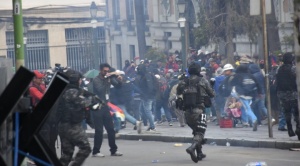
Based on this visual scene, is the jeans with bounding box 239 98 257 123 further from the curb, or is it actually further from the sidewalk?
the curb

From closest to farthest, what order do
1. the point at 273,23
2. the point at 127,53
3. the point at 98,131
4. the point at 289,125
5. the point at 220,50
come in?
1. the point at 98,131
2. the point at 289,125
3. the point at 273,23
4. the point at 220,50
5. the point at 127,53

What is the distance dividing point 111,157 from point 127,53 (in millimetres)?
35974

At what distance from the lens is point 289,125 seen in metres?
17.3

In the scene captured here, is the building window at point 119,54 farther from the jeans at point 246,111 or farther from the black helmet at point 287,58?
the black helmet at point 287,58

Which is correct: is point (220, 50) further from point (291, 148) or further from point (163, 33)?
point (291, 148)

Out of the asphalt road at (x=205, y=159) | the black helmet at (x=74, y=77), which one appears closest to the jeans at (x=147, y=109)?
the asphalt road at (x=205, y=159)

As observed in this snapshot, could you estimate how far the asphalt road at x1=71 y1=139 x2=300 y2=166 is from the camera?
1484 cm

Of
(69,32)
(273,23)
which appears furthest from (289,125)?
(69,32)

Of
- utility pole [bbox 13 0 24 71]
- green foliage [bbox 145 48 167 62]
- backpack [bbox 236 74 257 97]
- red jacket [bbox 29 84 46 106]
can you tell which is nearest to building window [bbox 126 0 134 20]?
green foliage [bbox 145 48 167 62]

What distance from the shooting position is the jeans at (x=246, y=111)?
820 inches

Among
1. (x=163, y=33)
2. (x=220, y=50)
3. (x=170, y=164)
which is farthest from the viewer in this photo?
(x=163, y=33)

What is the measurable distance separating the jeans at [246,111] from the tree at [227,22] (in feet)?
27.7

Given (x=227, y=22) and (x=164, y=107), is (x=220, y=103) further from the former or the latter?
(x=227, y=22)

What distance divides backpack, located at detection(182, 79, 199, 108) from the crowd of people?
0.06ft
